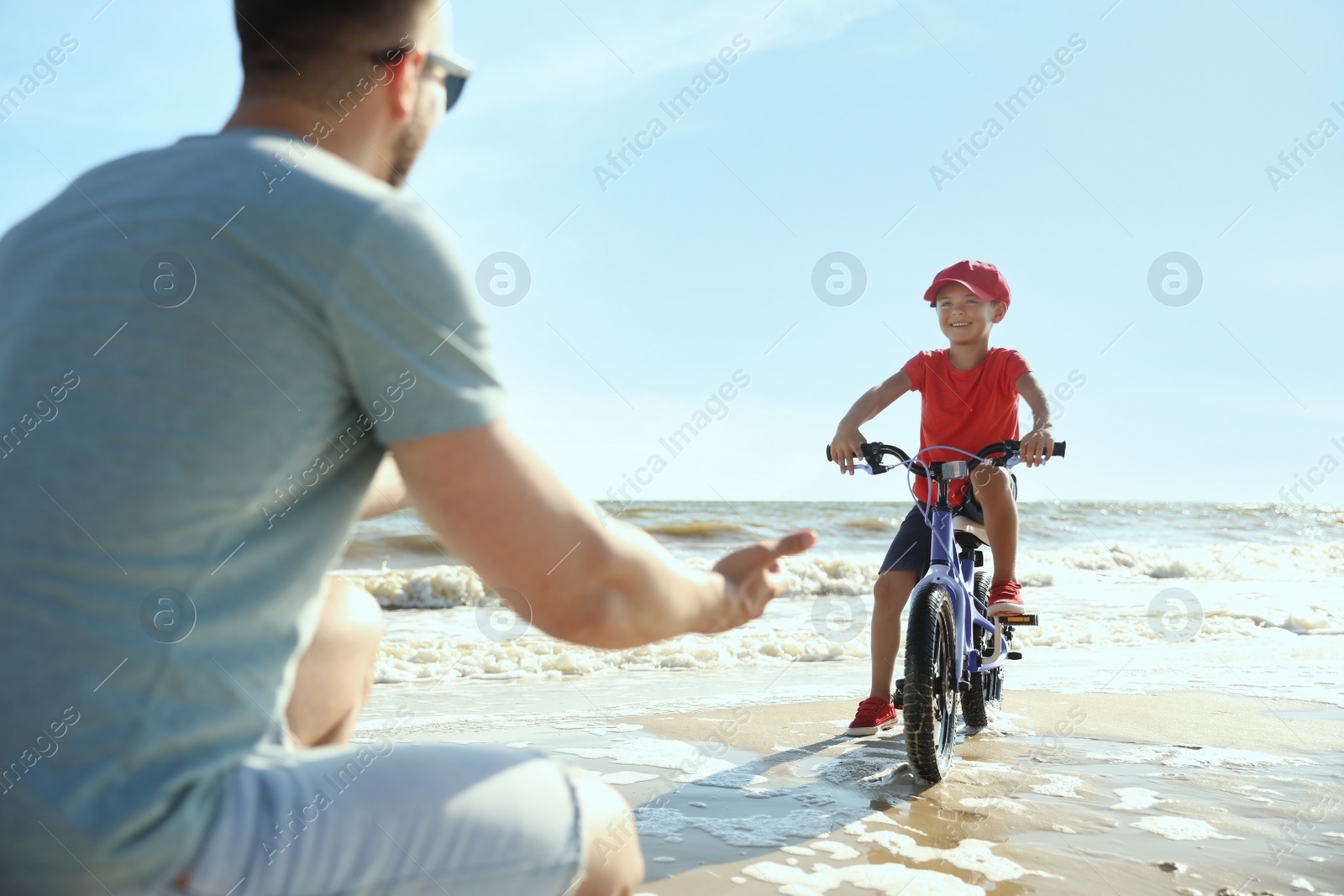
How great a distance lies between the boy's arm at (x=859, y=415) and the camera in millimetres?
4192

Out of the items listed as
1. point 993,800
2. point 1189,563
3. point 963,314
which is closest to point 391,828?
point 993,800

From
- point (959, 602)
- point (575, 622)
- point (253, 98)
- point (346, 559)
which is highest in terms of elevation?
point (253, 98)

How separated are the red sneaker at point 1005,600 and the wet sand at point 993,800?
0.62 meters

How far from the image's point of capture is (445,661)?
6.84 m

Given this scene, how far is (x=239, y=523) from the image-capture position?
36.1 inches

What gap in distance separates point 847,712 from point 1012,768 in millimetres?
1322

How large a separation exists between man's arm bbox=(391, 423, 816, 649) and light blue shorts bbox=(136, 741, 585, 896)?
163 millimetres

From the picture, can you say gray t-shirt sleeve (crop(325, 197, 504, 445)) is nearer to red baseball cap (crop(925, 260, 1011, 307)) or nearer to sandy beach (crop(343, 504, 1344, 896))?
sandy beach (crop(343, 504, 1344, 896))

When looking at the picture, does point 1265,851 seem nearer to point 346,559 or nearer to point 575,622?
point 575,622

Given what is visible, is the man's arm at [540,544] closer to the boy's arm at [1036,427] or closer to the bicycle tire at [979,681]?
the boy's arm at [1036,427]

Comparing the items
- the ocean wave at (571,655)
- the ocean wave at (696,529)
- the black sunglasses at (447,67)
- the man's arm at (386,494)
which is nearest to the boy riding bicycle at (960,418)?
the ocean wave at (571,655)

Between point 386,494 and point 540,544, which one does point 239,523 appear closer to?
point 540,544

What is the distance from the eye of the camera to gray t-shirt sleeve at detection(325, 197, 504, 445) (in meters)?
0.92

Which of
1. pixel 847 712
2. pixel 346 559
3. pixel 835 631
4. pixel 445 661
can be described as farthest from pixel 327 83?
pixel 346 559
